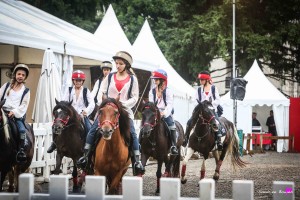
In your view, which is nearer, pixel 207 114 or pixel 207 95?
pixel 207 114

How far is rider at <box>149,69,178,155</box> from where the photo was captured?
43.4 ft

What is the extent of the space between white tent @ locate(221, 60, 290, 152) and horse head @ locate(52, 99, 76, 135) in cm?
2189

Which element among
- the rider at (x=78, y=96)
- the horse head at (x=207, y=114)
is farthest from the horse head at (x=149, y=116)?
the horse head at (x=207, y=114)

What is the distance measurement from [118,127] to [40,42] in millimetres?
8010

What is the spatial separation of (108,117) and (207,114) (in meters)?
7.08

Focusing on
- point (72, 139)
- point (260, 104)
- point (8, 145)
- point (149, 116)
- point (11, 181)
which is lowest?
point (11, 181)

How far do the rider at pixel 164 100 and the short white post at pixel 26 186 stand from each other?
8.67 m

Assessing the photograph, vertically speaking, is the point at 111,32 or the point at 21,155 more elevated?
the point at 111,32

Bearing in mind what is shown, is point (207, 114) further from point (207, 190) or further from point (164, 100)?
point (207, 190)

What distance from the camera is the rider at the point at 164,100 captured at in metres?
13.2

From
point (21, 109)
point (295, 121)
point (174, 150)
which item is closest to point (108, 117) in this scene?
point (21, 109)

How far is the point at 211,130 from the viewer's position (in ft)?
51.9

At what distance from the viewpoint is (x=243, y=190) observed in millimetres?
4242

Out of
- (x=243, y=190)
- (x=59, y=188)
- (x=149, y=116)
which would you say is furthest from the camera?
(x=149, y=116)
